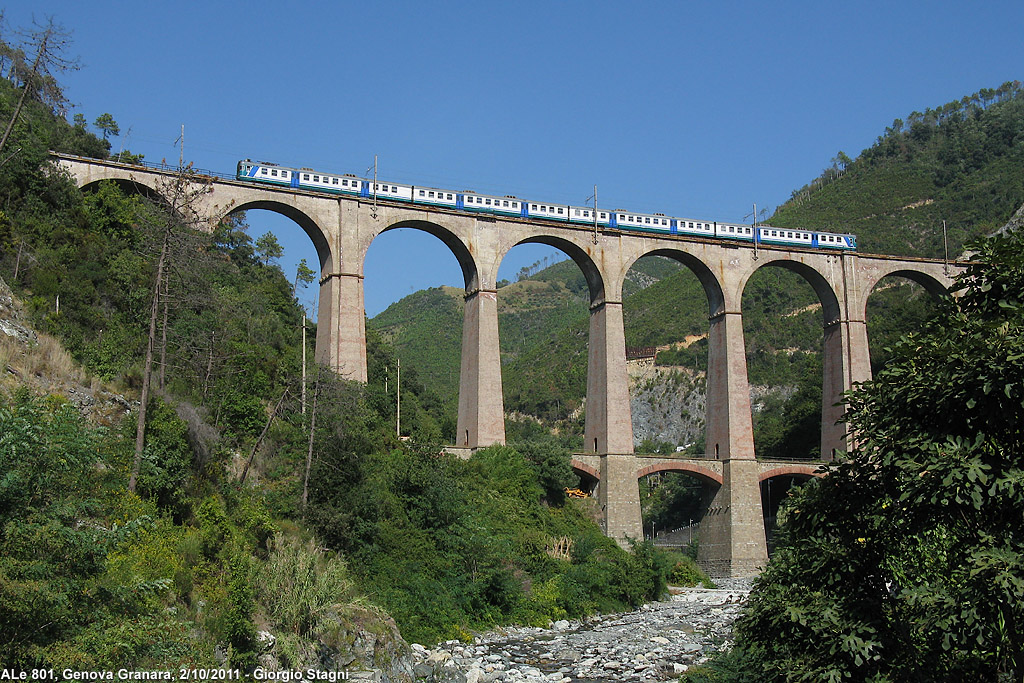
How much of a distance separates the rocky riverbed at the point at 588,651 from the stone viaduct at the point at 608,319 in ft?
30.5

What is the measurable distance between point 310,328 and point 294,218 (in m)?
6.25

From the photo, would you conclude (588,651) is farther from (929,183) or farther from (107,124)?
(929,183)

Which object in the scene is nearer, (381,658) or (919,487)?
(919,487)

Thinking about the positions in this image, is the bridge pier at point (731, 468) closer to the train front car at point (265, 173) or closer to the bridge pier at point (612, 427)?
the bridge pier at point (612, 427)

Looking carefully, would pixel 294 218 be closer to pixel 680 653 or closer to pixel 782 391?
pixel 680 653

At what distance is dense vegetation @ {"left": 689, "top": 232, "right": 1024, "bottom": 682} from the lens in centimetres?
909

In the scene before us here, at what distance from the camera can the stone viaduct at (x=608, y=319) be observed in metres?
36.0

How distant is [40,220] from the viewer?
1063 inches

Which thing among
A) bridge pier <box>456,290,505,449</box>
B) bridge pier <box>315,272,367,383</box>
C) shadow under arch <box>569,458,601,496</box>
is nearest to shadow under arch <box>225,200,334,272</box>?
bridge pier <box>315,272,367,383</box>

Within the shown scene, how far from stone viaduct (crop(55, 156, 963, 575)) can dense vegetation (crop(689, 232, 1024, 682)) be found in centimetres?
2541

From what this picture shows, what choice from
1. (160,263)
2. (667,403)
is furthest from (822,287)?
(667,403)

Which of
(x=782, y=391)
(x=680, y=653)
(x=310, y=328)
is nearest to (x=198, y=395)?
(x=680, y=653)

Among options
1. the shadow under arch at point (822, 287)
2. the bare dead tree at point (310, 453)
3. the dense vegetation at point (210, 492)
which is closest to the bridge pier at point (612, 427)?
the dense vegetation at point (210, 492)

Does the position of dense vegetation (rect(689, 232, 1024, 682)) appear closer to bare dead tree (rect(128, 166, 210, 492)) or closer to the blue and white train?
bare dead tree (rect(128, 166, 210, 492))
